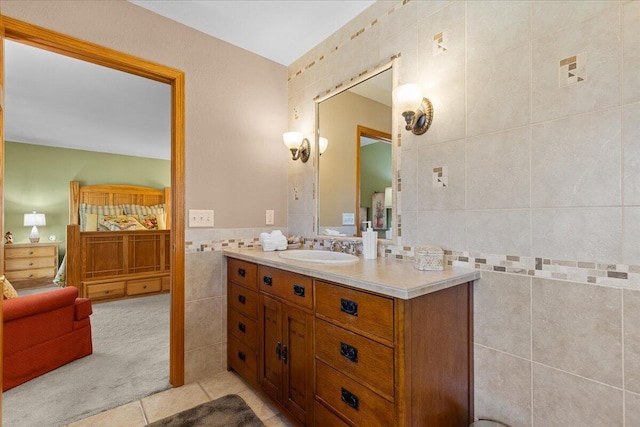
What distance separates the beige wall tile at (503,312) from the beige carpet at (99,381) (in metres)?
2.04

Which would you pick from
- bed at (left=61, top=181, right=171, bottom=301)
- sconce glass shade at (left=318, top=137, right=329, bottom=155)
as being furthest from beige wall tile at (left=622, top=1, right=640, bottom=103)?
bed at (left=61, top=181, right=171, bottom=301)

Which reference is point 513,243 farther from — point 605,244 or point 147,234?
point 147,234

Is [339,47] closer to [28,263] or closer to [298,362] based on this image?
[298,362]

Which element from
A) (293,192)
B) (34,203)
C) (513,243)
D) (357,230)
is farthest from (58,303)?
(34,203)

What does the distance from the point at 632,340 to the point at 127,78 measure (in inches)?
149

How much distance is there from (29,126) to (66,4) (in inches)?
144

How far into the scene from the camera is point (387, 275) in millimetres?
1244

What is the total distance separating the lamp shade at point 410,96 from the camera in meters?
1.55

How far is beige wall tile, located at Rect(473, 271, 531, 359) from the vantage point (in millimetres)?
1227

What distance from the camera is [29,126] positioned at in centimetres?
418

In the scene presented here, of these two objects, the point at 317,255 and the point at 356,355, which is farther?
the point at 317,255

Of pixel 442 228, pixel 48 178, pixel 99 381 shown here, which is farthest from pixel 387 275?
pixel 48 178

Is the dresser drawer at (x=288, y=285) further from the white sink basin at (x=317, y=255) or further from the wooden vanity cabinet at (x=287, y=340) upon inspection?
the white sink basin at (x=317, y=255)

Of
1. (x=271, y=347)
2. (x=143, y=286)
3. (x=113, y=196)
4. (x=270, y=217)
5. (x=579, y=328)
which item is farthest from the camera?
(x=113, y=196)
